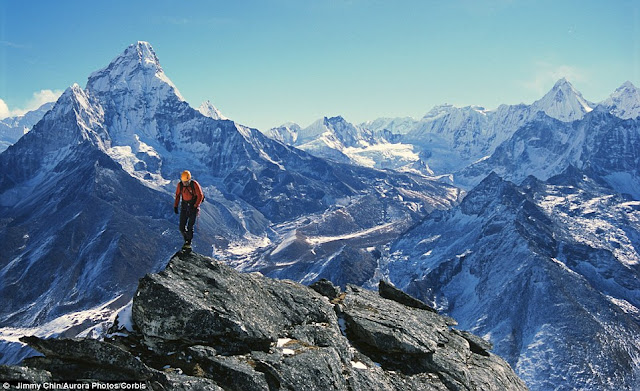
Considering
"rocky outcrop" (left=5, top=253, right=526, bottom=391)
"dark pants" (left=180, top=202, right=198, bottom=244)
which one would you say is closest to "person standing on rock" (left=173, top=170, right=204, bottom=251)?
"dark pants" (left=180, top=202, right=198, bottom=244)

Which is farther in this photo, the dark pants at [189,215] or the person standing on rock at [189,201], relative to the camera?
the dark pants at [189,215]

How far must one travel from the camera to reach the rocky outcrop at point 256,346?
21266 millimetres

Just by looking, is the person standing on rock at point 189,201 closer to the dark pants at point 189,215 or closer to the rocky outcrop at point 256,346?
the dark pants at point 189,215

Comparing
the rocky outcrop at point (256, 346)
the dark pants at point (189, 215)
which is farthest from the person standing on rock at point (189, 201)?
the rocky outcrop at point (256, 346)

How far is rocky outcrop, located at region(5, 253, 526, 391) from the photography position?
69.8 ft

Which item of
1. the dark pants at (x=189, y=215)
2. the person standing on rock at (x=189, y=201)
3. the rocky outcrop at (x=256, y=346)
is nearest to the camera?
the rocky outcrop at (x=256, y=346)

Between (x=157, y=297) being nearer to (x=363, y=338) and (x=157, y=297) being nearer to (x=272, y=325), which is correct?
(x=272, y=325)

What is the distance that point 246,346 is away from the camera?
2653cm

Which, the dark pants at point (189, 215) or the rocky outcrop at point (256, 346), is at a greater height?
the dark pants at point (189, 215)

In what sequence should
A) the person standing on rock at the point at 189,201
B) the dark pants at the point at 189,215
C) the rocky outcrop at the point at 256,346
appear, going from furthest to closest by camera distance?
the dark pants at the point at 189,215 < the person standing on rock at the point at 189,201 < the rocky outcrop at the point at 256,346

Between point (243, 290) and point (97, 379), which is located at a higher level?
point (243, 290)

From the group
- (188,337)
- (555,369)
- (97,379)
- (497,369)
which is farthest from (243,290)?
(555,369)

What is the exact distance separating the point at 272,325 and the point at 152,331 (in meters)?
7.12

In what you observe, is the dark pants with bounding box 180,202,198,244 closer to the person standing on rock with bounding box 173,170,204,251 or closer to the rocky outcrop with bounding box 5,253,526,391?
the person standing on rock with bounding box 173,170,204,251
